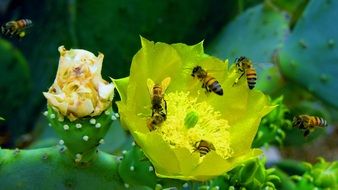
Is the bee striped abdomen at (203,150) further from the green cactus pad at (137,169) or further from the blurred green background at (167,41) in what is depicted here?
the blurred green background at (167,41)

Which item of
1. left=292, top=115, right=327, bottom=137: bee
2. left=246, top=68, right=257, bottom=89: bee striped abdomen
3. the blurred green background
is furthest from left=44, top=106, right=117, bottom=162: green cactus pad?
the blurred green background

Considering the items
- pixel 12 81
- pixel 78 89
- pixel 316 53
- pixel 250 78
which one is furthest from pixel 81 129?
pixel 12 81

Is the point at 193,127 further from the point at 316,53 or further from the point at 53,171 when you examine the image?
the point at 316,53

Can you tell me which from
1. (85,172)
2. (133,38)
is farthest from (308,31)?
(85,172)

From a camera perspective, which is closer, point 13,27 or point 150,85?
point 150,85

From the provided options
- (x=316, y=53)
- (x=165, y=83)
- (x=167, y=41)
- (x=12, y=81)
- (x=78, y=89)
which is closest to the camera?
(x=78, y=89)

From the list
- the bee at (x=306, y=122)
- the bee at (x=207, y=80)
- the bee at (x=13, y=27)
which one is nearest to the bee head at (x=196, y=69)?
the bee at (x=207, y=80)

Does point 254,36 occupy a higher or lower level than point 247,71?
lower

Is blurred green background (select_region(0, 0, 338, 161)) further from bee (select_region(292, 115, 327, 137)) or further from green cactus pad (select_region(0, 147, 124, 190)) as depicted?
green cactus pad (select_region(0, 147, 124, 190))
